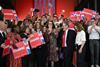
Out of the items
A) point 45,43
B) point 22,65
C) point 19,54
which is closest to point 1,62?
point 19,54

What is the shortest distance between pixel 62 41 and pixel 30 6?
9483 mm

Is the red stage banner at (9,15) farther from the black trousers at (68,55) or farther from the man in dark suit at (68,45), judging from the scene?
the black trousers at (68,55)

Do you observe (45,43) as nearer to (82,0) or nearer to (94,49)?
(94,49)

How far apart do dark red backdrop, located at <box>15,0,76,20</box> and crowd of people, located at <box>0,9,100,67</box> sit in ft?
26.6

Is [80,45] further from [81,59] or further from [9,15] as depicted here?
[9,15]

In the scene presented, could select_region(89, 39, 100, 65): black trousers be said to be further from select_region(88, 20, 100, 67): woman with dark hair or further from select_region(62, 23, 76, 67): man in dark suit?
select_region(62, 23, 76, 67): man in dark suit

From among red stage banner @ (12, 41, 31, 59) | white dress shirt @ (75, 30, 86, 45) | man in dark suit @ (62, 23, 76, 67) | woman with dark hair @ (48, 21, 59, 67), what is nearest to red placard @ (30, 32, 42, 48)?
red stage banner @ (12, 41, 31, 59)

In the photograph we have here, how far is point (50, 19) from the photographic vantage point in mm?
12648

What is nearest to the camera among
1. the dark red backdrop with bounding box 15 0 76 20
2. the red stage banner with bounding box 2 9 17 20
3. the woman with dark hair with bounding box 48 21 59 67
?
the woman with dark hair with bounding box 48 21 59 67

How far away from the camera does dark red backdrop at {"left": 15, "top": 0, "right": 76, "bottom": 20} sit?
20625mm

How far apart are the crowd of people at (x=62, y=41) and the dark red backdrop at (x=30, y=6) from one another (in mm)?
8107

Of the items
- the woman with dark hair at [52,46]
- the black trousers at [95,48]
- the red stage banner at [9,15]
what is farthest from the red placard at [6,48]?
the black trousers at [95,48]

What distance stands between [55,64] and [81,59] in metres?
1.20

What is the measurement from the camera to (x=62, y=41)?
1198cm
